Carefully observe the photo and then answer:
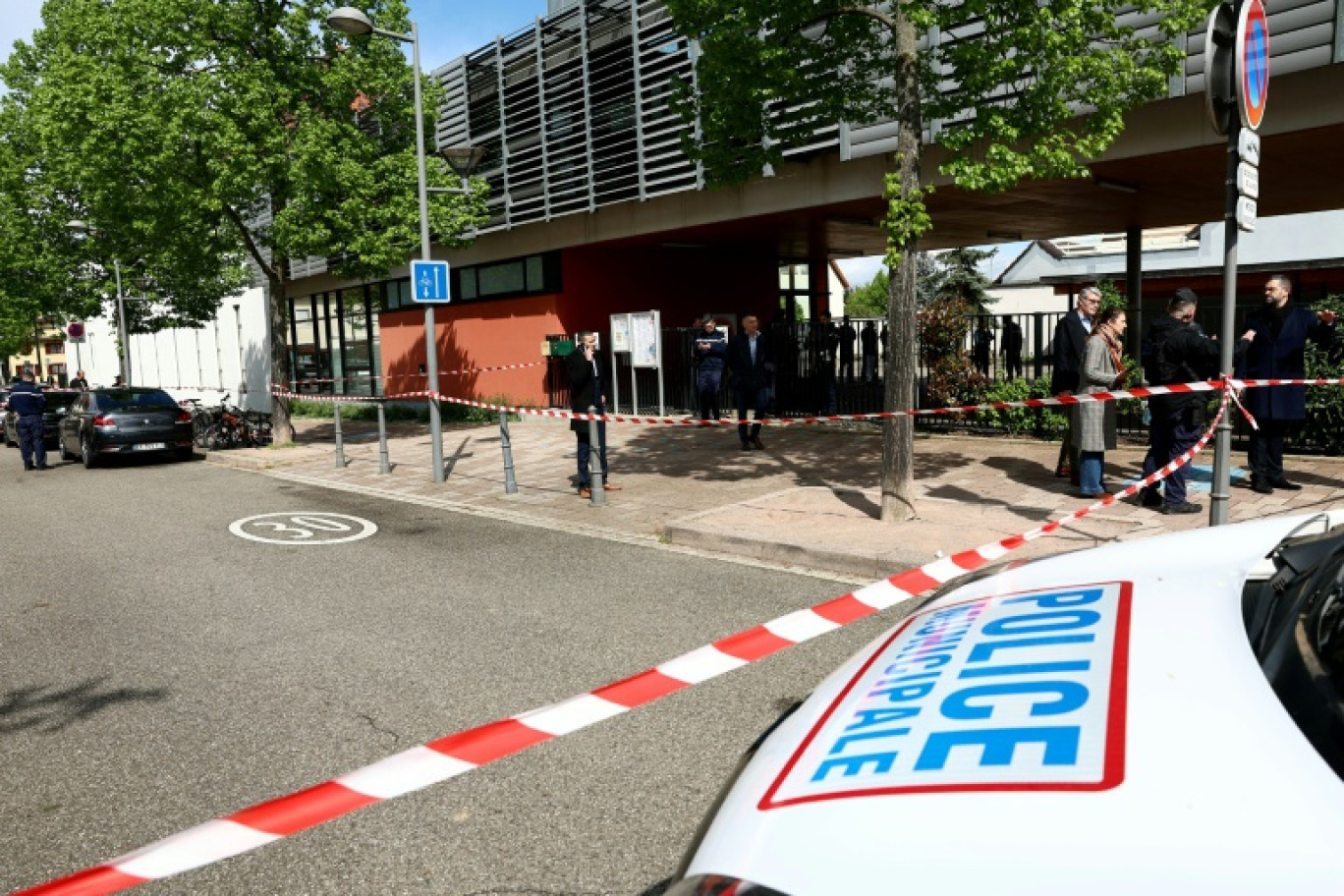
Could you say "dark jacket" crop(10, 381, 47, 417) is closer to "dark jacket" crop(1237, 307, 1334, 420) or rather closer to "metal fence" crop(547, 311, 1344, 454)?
"metal fence" crop(547, 311, 1344, 454)

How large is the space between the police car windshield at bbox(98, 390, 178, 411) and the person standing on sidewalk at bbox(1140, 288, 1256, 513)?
49.1 feet

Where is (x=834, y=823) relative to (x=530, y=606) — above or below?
above

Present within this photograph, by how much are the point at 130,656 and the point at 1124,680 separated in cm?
537

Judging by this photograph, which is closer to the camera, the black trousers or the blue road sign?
the black trousers

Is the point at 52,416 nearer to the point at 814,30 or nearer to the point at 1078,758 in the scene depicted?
the point at 814,30

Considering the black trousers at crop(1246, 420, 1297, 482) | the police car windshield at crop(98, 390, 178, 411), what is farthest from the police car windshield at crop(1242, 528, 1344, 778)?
the police car windshield at crop(98, 390, 178, 411)

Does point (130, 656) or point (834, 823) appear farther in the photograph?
point (130, 656)

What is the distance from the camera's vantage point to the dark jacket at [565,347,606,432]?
9.98m

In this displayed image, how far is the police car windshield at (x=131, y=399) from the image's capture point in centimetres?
1589

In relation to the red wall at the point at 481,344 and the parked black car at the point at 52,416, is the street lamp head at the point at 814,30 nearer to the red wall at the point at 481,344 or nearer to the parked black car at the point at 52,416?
the red wall at the point at 481,344

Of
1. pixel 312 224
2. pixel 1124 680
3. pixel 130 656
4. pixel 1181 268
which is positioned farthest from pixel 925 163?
pixel 1181 268

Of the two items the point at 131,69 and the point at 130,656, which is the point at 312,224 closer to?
the point at 131,69

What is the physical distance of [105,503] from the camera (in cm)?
1162

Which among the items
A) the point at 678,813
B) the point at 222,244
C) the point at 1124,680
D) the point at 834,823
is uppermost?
the point at 222,244
